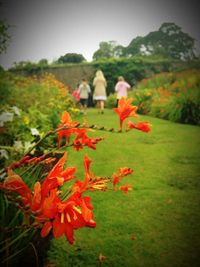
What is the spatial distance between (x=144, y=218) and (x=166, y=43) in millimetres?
36212

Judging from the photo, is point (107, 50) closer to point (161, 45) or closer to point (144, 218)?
point (161, 45)

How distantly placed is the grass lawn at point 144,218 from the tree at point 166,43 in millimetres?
30059

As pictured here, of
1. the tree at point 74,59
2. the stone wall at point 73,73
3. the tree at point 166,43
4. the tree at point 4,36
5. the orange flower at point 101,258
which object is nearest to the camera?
the orange flower at point 101,258

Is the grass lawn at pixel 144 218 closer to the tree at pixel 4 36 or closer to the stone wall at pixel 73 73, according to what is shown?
the tree at pixel 4 36

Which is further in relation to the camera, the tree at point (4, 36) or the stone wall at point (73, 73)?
the stone wall at point (73, 73)

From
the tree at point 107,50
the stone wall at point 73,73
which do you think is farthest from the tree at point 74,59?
the tree at point 107,50

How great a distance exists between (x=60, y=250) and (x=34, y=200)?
4.89 ft

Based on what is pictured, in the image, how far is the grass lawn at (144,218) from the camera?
6.10 ft

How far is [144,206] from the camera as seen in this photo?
2.62 meters

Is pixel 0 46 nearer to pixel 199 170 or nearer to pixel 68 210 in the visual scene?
pixel 199 170

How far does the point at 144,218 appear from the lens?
239cm

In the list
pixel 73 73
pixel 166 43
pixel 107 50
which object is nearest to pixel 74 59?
pixel 73 73

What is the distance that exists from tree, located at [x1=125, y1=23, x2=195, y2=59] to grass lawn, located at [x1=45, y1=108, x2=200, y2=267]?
30.1 meters

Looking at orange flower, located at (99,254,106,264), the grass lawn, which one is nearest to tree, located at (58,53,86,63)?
the grass lawn
